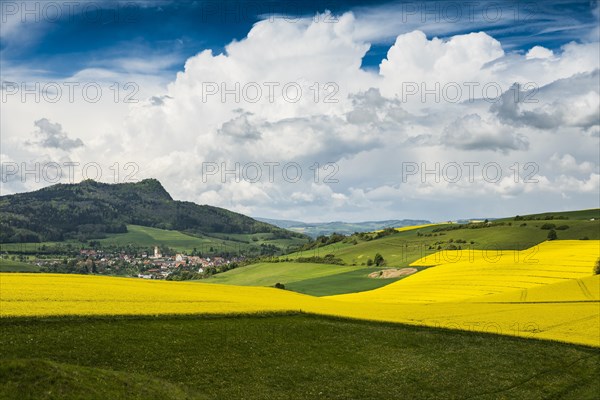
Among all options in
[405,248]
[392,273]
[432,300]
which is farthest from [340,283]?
[432,300]

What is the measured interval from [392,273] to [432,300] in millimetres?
45212

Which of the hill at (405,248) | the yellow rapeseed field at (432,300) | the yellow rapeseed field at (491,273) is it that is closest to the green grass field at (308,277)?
the hill at (405,248)

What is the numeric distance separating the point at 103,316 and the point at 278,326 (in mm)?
15641

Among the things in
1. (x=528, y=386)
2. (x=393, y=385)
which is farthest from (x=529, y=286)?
(x=393, y=385)

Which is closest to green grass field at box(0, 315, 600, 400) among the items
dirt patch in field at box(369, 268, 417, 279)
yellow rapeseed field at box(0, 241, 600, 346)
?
yellow rapeseed field at box(0, 241, 600, 346)

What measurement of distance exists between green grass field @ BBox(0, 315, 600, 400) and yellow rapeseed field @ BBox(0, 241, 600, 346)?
168 inches

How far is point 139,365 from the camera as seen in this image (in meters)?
33.3

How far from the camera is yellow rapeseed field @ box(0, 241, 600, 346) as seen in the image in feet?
154

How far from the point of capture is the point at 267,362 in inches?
1499

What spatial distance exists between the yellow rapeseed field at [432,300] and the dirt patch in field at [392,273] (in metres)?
18.4

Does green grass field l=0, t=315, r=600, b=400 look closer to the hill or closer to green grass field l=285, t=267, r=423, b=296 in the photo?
green grass field l=285, t=267, r=423, b=296

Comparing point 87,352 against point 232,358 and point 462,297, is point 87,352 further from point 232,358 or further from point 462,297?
point 462,297

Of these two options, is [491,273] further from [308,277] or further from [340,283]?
[308,277]

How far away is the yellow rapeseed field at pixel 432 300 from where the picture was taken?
4688 cm
